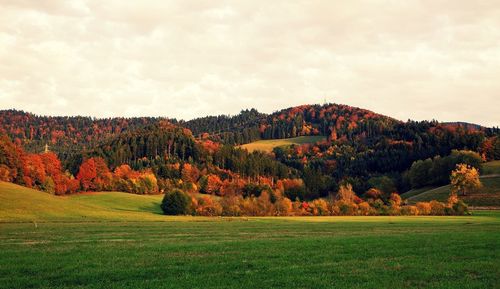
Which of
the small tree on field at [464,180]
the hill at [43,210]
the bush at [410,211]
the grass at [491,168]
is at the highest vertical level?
the grass at [491,168]

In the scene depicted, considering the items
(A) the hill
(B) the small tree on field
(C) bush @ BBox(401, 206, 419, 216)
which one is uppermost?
(B) the small tree on field

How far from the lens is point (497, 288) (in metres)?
17.4

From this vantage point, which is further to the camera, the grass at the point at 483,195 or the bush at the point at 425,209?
the grass at the point at 483,195

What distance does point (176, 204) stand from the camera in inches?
4193

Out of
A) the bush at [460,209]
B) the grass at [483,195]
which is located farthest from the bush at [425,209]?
the grass at [483,195]

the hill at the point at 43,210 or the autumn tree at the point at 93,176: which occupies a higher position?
the autumn tree at the point at 93,176

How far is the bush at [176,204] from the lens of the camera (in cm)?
10656

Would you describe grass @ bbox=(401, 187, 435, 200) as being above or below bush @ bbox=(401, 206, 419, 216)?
above

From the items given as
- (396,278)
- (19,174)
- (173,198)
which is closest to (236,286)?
(396,278)

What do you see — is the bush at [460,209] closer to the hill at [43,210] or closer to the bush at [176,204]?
the bush at [176,204]

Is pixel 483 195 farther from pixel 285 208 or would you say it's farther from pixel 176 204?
pixel 176 204

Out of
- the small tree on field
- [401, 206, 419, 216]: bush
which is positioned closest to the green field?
[401, 206, 419, 216]: bush

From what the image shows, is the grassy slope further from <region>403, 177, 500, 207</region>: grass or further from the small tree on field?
the small tree on field

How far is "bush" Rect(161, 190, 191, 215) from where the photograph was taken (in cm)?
10656
